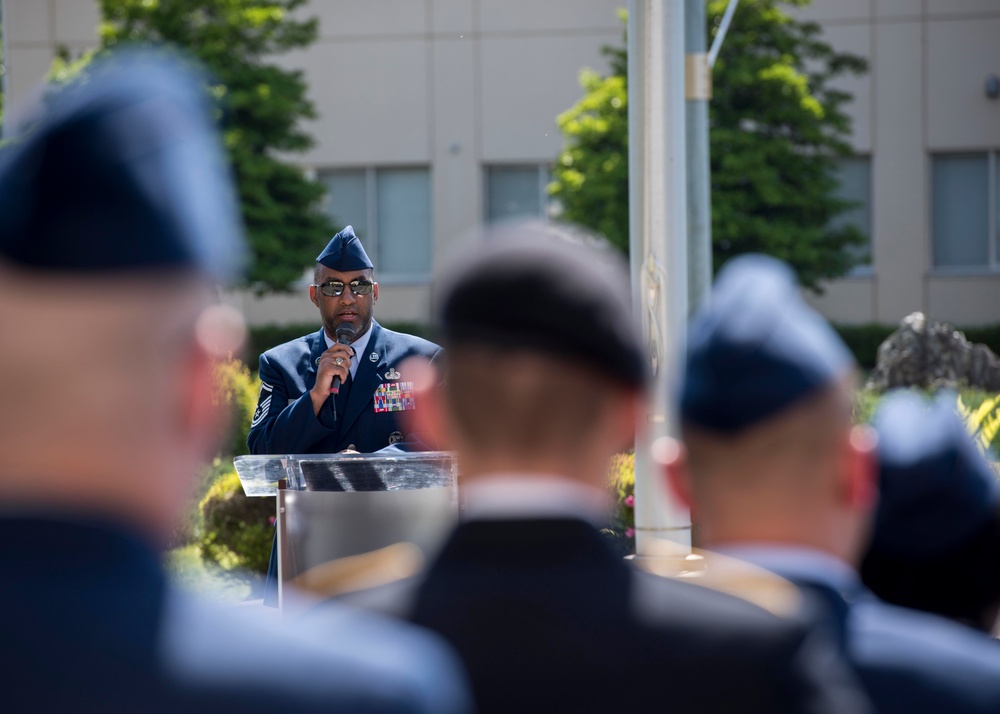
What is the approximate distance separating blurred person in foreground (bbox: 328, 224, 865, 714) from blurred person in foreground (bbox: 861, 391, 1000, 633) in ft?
1.90

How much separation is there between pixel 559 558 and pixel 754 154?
16.7 meters

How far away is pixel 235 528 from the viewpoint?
838 centimetres

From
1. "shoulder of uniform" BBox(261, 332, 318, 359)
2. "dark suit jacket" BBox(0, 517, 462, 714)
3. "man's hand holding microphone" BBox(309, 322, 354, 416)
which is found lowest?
"dark suit jacket" BBox(0, 517, 462, 714)

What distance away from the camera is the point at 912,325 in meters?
13.6

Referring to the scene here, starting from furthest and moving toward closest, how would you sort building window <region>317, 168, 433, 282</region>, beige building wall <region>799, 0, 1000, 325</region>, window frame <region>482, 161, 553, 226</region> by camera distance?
building window <region>317, 168, 433, 282</region> → window frame <region>482, 161, 553, 226</region> → beige building wall <region>799, 0, 1000, 325</region>

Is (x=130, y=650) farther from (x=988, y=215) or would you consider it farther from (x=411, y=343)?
(x=988, y=215)

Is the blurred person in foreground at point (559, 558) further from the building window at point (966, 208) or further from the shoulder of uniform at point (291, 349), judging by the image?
the building window at point (966, 208)

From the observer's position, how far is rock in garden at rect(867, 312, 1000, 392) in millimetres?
13367

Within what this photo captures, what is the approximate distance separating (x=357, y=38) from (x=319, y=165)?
2.24 meters

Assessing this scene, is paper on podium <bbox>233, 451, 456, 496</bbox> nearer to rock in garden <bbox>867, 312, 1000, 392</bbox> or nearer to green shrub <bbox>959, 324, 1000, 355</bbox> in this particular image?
rock in garden <bbox>867, 312, 1000, 392</bbox>

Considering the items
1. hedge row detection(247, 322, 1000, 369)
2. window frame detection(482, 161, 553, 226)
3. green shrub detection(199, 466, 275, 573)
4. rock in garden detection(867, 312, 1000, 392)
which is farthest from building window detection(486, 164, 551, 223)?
green shrub detection(199, 466, 275, 573)

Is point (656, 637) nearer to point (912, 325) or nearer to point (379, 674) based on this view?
point (379, 674)

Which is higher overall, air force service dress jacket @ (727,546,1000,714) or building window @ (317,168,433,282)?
building window @ (317,168,433,282)

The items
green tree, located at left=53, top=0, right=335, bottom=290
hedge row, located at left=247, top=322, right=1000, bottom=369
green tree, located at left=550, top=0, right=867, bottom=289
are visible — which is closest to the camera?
green tree, located at left=550, top=0, right=867, bottom=289
